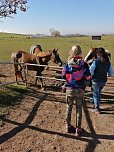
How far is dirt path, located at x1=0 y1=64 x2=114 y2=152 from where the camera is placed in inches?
224

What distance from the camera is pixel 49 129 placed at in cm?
660

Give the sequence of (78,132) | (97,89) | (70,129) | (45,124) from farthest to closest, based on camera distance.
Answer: (97,89) → (45,124) → (70,129) → (78,132)

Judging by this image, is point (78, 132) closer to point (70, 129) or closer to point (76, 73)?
point (70, 129)

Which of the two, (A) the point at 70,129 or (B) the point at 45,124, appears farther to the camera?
(B) the point at 45,124

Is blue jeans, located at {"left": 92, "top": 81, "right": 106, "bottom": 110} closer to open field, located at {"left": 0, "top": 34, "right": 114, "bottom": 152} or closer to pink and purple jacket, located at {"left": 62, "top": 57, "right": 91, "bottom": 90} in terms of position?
open field, located at {"left": 0, "top": 34, "right": 114, "bottom": 152}

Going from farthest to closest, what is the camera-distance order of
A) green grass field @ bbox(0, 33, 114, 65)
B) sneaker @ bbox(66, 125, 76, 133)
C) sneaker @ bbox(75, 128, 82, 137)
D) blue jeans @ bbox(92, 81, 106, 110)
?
green grass field @ bbox(0, 33, 114, 65), blue jeans @ bbox(92, 81, 106, 110), sneaker @ bbox(66, 125, 76, 133), sneaker @ bbox(75, 128, 82, 137)

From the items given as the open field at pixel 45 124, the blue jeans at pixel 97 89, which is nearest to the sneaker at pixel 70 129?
the open field at pixel 45 124

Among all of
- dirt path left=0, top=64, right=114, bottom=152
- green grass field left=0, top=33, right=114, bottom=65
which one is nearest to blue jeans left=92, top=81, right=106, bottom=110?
dirt path left=0, top=64, right=114, bottom=152

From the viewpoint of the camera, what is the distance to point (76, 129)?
20.6 ft

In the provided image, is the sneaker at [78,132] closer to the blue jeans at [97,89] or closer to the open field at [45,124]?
the open field at [45,124]

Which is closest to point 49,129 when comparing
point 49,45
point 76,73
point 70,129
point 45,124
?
point 45,124

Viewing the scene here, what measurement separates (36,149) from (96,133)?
5.20ft

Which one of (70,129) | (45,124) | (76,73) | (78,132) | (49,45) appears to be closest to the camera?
(76,73)

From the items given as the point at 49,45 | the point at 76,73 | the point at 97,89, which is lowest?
the point at 49,45
